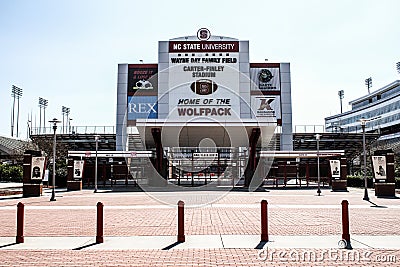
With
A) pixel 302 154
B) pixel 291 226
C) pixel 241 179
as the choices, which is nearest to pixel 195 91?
pixel 241 179

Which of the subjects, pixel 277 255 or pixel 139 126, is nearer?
pixel 277 255

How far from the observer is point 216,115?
157 feet

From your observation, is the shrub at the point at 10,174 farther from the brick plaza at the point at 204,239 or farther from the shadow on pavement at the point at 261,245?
the shadow on pavement at the point at 261,245

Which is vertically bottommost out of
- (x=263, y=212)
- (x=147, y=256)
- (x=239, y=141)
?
(x=147, y=256)

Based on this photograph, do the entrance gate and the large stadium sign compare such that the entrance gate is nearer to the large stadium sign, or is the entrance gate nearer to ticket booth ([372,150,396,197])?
the large stadium sign

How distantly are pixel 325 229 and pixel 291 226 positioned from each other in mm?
1026

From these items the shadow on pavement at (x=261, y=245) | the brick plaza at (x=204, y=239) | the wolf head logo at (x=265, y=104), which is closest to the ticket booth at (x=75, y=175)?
the brick plaza at (x=204, y=239)

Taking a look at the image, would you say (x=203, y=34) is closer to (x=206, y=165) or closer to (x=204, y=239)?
(x=206, y=165)

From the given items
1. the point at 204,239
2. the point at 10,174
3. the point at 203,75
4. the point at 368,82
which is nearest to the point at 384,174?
the point at 204,239

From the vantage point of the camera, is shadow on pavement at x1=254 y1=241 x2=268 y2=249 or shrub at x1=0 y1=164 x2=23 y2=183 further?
shrub at x1=0 y1=164 x2=23 y2=183

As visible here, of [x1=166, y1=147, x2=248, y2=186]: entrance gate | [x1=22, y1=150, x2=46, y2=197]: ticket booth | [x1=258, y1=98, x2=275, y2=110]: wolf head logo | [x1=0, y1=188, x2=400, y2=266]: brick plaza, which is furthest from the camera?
[x1=258, y1=98, x2=275, y2=110]: wolf head logo

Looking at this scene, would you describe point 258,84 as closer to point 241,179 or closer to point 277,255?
point 241,179

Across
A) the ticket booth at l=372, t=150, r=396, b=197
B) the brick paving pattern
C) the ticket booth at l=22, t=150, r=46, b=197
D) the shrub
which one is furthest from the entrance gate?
the brick paving pattern

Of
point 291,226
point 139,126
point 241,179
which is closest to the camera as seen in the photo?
point 291,226
